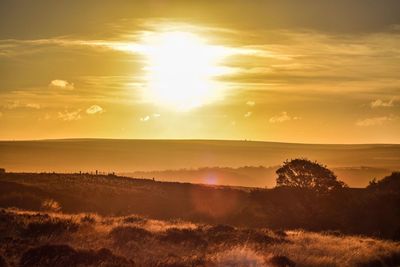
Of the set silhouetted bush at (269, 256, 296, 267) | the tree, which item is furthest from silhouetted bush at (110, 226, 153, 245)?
the tree

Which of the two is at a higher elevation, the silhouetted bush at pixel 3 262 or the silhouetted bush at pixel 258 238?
the silhouetted bush at pixel 258 238

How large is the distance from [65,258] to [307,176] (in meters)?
40.3

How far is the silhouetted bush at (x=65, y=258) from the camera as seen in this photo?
895 inches

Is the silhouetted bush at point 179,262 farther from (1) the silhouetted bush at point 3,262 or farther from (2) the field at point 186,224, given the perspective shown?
(1) the silhouetted bush at point 3,262

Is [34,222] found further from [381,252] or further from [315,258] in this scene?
[381,252]

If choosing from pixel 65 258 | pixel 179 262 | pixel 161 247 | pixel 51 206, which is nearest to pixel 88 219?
pixel 161 247

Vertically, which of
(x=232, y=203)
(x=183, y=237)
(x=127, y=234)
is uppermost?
(x=232, y=203)

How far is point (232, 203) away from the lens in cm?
6122

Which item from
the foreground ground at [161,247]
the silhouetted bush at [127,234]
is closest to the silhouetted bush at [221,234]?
the foreground ground at [161,247]

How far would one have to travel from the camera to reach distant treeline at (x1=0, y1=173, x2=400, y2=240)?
53844 millimetres

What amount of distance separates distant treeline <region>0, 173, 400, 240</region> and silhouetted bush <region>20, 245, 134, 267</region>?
2599 centimetres

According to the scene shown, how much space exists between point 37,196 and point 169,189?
52.4 feet

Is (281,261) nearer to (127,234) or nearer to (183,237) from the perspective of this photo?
(183,237)

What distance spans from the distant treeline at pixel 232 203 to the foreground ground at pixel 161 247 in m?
16.4
